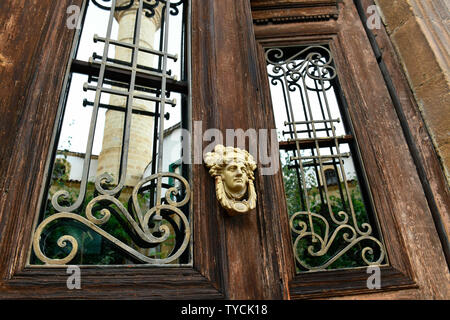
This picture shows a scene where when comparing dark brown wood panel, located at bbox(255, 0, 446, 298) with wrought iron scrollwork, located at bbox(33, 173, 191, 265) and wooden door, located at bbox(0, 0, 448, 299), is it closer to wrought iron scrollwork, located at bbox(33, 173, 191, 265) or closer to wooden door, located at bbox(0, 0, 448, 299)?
wooden door, located at bbox(0, 0, 448, 299)

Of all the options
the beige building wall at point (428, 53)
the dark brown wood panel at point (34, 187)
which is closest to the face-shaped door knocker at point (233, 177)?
the dark brown wood panel at point (34, 187)

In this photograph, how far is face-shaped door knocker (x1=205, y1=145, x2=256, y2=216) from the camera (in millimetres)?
1265

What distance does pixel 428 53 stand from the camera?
6.34 ft

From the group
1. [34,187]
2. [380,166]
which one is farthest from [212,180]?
[380,166]

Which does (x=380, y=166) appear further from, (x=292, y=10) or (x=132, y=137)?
(x=132, y=137)

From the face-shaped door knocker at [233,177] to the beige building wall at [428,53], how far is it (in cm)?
117

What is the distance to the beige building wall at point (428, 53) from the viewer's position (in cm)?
181

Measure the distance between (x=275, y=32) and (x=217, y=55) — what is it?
2.40 ft

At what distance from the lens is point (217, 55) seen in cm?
166

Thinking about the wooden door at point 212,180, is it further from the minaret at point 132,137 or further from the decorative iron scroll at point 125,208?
the minaret at point 132,137

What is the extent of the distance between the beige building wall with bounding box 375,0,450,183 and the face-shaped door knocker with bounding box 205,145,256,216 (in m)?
1.17

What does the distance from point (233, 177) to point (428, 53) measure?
1.52 metres
